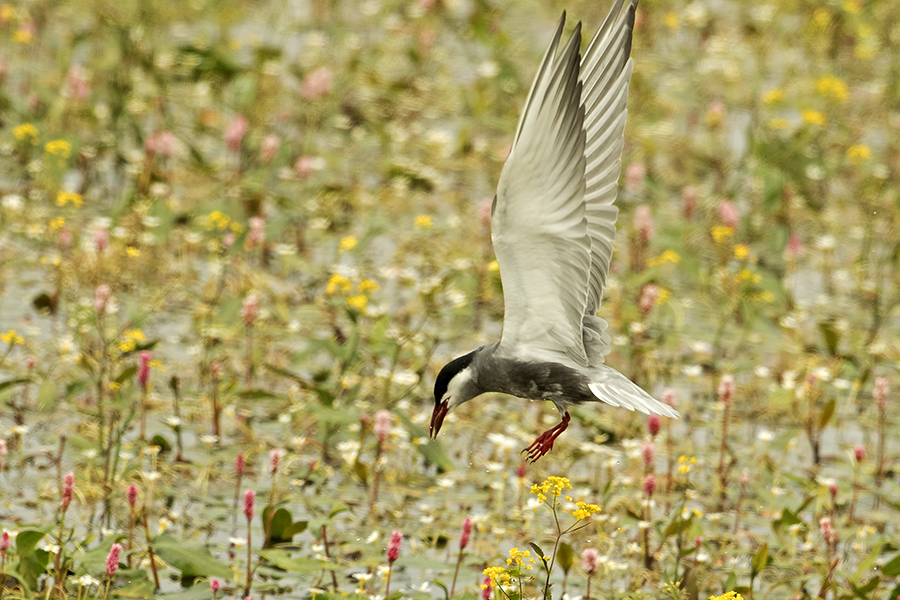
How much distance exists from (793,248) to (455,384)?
3525 mm

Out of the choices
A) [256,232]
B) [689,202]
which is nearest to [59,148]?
[256,232]

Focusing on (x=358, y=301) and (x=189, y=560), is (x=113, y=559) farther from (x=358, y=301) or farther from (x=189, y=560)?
(x=358, y=301)

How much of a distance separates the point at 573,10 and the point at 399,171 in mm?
3127

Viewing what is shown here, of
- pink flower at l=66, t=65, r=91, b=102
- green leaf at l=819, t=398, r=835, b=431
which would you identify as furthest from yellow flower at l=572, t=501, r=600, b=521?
pink flower at l=66, t=65, r=91, b=102

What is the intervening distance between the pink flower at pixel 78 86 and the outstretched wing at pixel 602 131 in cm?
467

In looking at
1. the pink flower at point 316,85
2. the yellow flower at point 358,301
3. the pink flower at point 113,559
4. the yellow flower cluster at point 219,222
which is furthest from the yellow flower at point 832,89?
the pink flower at point 113,559

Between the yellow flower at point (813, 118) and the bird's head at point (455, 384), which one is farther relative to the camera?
the yellow flower at point (813, 118)

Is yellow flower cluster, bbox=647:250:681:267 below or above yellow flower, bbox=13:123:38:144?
below

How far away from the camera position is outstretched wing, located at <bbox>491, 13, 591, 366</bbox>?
3879 mm

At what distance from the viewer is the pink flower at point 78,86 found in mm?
8180

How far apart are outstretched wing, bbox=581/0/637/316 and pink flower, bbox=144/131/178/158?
12.7 ft

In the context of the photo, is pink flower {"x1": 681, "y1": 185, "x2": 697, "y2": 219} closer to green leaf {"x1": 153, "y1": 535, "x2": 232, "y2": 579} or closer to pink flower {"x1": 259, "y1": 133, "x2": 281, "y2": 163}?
pink flower {"x1": 259, "y1": 133, "x2": 281, "y2": 163}

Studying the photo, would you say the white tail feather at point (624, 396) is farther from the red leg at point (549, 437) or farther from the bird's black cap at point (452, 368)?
the bird's black cap at point (452, 368)

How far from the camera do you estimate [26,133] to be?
768 centimetres
